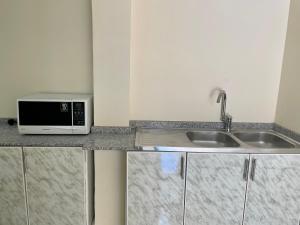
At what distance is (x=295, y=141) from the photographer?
219cm

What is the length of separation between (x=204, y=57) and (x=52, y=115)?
1.40 m

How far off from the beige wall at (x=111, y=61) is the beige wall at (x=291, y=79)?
1405 millimetres

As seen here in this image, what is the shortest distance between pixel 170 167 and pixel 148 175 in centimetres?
18

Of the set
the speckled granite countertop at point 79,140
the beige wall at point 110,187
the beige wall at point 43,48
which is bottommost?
the beige wall at point 110,187

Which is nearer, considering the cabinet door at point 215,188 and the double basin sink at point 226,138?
the cabinet door at point 215,188

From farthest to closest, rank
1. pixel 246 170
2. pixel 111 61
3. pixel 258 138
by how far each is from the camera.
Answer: pixel 258 138, pixel 111 61, pixel 246 170

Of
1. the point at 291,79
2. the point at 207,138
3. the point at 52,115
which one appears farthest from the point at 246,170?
the point at 52,115

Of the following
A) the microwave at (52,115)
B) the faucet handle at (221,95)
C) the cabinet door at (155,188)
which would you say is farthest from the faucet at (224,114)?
the microwave at (52,115)

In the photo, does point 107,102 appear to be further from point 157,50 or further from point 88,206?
point 88,206

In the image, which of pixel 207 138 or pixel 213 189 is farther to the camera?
pixel 207 138

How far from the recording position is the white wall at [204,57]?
229 cm

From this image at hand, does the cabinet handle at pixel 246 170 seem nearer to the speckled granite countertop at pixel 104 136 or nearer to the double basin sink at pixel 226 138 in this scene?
the double basin sink at pixel 226 138

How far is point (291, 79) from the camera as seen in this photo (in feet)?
7.40

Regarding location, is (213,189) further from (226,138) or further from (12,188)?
(12,188)
